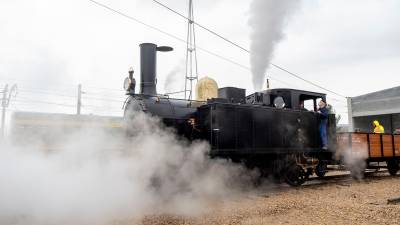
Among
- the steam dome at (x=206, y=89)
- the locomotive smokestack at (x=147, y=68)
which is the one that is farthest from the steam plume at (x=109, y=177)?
the steam dome at (x=206, y=89)

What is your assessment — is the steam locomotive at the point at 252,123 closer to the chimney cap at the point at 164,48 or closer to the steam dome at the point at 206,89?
the chimney cap at the point at 164,48

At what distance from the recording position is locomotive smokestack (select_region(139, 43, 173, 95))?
10.6m

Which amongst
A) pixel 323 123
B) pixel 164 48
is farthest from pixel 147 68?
pixel 323 123

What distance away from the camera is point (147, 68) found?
10.6 metres

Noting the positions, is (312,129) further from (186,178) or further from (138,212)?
(138,212)

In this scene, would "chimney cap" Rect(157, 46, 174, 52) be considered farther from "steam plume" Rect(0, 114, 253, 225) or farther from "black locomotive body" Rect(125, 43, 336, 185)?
"steam plume" Rect(0, 114, 253, 225)

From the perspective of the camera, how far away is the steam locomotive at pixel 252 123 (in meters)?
10.6

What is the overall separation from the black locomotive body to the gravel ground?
150 centimetres

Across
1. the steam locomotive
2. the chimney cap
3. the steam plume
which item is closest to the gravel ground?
the steam plume

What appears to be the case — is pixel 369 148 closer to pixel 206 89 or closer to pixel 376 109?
pixel 206 89

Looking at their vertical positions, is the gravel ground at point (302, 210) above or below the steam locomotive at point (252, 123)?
below

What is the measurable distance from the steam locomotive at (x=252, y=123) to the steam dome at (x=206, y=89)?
27 centimetres

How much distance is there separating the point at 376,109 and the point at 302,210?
94.9 ft

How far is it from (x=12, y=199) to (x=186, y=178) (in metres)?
4.43
